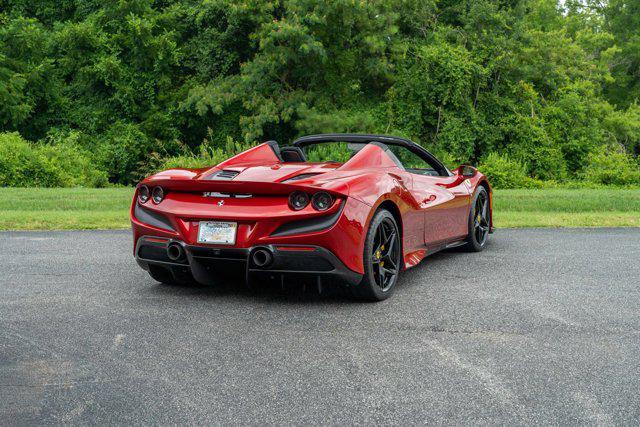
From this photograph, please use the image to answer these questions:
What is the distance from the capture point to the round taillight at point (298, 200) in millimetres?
5198

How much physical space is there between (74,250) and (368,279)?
13.5 ft

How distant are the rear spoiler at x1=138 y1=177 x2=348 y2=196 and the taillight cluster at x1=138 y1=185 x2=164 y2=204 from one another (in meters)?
0.05

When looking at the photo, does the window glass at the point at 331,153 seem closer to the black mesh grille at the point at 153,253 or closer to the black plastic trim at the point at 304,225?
the black mesh grille at the point at 153,253

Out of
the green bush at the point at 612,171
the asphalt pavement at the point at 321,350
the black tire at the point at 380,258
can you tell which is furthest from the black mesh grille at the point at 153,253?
the green bush at the point at 612,171

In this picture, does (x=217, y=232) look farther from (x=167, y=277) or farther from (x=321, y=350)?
(x=321, y=350)

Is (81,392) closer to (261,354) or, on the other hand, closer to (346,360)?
(261,354)

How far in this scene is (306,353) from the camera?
163 inches

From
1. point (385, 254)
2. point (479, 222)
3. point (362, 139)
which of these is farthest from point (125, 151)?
point (385, 254)

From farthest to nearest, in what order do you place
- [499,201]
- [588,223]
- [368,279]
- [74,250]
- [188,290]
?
[499,201] → [588,223] → [74,250] → [188,290] → [368,279]

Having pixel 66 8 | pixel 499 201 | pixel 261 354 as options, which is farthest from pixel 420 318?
pixel 66 8

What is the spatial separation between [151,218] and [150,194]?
22cm

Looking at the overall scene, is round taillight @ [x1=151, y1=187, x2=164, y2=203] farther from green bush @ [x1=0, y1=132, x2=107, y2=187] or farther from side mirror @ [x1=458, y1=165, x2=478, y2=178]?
green bush @ [x1=0, y1=132, x2=107, y2=187]

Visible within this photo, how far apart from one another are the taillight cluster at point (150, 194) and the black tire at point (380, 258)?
159cm

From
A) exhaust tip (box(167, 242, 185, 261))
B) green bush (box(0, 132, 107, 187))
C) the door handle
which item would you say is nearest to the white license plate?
exhaust tip (box(167, 242, 185, 261))
